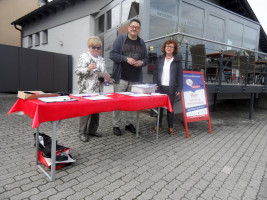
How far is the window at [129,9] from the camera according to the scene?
6.25 metres

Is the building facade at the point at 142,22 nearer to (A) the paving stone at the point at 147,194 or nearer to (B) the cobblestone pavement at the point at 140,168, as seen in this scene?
(B) the cobblestone pavement at the point at 140,168

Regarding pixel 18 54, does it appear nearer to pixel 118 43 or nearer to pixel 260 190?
pixel 118 43

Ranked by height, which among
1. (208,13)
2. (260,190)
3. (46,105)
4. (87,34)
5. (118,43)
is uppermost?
(208,13)

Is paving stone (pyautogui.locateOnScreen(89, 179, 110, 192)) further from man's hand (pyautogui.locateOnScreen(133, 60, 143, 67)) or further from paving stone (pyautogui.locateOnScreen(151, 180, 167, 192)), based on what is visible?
man's hand (pyautogui.locateOnScreen(133, 60, 143, 67))

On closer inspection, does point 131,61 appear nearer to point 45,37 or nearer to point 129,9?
point 129,9

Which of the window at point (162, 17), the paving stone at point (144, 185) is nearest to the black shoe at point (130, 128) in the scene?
the paving stone at point (144, 185)

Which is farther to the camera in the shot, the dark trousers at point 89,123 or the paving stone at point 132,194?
the dark trousers at point 89,123

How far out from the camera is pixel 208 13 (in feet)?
27.1

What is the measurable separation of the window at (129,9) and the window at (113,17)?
13.6 inches

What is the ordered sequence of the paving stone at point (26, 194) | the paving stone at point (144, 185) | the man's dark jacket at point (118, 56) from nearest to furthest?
the paving stone at point (26, 194) → the paving stone at point (144, 185) → the man's dark jacket at point (118, 56)

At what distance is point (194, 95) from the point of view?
172 inches

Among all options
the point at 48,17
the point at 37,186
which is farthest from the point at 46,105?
the point at 48,17

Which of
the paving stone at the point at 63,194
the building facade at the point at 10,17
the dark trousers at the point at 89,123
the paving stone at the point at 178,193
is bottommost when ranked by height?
the paving stone at the point at 178,193

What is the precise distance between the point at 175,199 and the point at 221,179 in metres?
0.80
